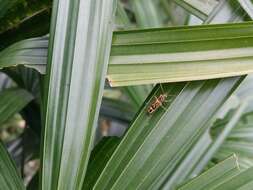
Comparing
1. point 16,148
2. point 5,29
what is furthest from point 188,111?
point 16,148

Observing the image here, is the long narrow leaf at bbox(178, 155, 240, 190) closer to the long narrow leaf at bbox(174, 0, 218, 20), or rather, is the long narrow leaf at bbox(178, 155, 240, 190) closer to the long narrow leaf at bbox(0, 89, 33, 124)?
the long narrow leaf at bbox(174, 0, 218, 20)

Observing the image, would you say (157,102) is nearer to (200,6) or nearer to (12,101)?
(200,6)

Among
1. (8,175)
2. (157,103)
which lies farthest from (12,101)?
(157,103)

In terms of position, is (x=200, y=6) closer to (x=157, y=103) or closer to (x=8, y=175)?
(x=157, y=103)

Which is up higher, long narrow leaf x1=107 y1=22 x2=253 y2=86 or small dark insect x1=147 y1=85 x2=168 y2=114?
long narrow leaf x1=107 y1=22 x2=253 y2=86

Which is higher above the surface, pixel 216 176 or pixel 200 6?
pixel 200 6

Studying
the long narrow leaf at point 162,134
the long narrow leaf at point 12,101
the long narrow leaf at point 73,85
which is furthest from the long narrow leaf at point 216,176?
the long narrow leaf at point 12,101

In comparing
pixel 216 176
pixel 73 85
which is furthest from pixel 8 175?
pixel 216 176

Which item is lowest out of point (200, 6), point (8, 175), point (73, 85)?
point (8, 175)

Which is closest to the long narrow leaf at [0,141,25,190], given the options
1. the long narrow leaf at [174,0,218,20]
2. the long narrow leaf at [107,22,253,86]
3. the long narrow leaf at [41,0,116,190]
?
the long narrow leaf at [41,0,116,190]

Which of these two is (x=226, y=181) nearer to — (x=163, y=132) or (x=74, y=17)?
(x=163, y=132)

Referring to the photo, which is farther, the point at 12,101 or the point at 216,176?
the point at 12,101

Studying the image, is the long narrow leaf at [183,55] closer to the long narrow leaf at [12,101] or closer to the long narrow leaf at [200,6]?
the long narrow leaf at [200,6]
